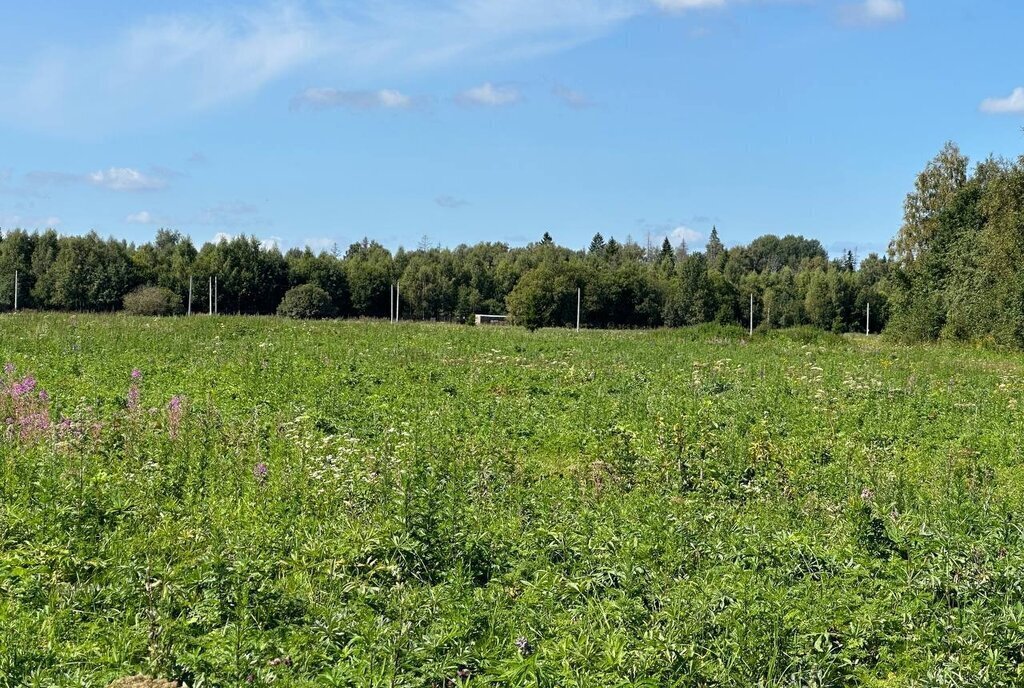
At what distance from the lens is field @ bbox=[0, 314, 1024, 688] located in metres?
4.21

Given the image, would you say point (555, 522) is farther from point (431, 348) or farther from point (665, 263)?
point (665, 263)

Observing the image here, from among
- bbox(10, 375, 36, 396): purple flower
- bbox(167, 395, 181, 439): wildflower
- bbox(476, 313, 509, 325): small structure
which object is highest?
bbox(476, 313, 509, 325): small structure

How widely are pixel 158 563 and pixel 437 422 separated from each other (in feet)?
17.6

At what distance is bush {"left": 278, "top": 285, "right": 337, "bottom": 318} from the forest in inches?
10.1

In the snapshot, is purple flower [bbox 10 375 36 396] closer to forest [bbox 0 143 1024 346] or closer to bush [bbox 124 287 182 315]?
forest [bbox 0 143 1024 346]

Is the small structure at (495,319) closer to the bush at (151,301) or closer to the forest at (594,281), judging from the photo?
the forest at (594,281)

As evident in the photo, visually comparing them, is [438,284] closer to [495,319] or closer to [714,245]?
[495,319]

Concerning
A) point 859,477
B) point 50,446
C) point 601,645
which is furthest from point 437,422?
point 601,645

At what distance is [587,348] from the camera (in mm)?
23094

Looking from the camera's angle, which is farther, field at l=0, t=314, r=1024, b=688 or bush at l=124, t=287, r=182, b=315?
bush at l=124, t=287, r=182, b=315

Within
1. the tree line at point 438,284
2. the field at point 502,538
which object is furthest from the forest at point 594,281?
the field at point 502,538

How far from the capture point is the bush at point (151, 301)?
63719 mm

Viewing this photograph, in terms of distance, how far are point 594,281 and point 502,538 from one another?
3042 inches

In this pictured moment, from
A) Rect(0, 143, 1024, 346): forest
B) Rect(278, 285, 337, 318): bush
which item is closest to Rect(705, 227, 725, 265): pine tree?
Rect(0, 143, 1024, 346): forest
